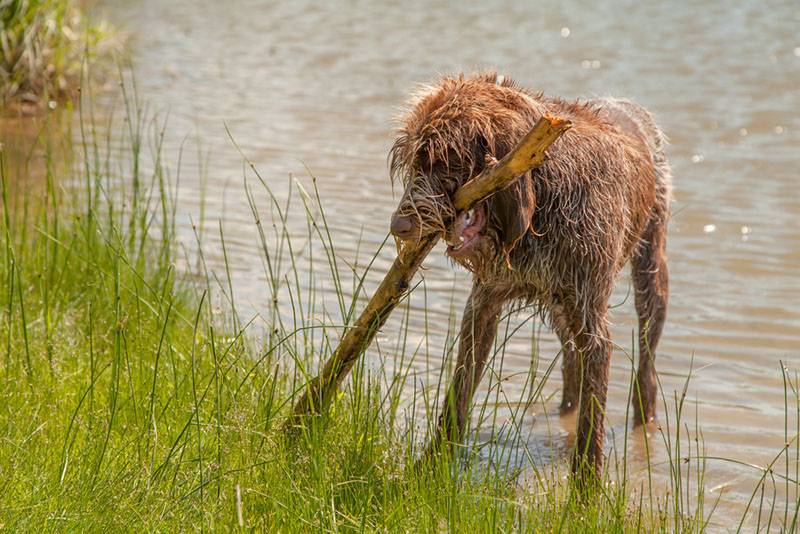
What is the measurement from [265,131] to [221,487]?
7437mm

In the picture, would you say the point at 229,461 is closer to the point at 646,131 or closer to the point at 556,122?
the point at 556,122

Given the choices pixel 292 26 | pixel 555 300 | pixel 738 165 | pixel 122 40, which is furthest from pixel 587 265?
pixel 292 26

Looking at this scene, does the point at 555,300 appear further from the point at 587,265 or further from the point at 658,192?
the point at 658,192

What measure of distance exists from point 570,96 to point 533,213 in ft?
26.0

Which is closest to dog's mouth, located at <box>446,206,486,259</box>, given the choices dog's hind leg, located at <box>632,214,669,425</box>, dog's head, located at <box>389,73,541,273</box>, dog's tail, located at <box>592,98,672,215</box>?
dog's head, located at <box>389,73,541,273</box>

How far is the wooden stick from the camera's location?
3.37m

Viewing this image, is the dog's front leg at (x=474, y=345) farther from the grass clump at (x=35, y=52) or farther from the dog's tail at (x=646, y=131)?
the grass clump at (x=35, y=52)

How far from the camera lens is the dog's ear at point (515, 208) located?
3.74 m

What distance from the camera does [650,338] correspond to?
220 inches

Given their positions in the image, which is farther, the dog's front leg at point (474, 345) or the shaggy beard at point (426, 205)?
the dog's front leg at point (474, 345)

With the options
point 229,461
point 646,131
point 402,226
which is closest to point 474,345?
point 402,226

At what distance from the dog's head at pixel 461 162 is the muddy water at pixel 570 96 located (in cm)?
67

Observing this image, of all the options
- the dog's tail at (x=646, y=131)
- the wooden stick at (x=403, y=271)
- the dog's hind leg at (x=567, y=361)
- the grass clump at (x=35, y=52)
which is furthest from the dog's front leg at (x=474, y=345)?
the grass clump at (x=35, y=52)

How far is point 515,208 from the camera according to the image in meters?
3.76
